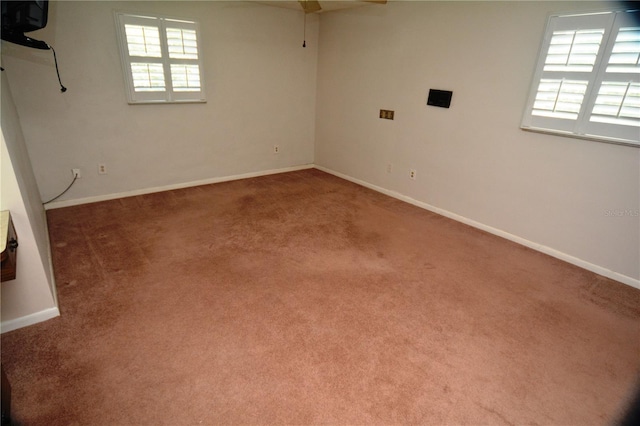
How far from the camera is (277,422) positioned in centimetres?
148

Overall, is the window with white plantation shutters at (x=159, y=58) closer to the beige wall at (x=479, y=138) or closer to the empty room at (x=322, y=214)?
the empty room at (x=322, y=214)

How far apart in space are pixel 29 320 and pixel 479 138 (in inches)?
156

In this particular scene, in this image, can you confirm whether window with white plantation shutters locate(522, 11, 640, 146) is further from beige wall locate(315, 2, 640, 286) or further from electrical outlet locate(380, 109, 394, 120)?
electrical outlet locate(380, 109, 394, 120)

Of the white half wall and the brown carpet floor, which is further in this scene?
the white half wall

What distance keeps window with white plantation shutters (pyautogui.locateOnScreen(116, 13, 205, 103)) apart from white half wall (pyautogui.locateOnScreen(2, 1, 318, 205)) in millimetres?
93

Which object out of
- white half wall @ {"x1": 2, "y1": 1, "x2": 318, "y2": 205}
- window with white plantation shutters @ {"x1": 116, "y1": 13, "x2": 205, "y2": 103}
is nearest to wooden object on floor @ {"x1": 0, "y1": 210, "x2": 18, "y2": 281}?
white half wall @ {"x1": 2, "y1": 1, "x2": 318, "y2": 205}

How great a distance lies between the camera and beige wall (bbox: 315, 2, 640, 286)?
2.70 meters

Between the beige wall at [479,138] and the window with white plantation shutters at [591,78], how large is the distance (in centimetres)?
10

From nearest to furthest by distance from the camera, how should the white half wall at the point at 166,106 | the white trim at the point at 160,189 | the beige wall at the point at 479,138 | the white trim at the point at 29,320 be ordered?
the white trim at the point at 29,320 → the beige wall at the point at 479,138 → the white half wall at the point at 166,106 → the white trim at the point at 160,189

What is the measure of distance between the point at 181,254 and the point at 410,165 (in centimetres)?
284

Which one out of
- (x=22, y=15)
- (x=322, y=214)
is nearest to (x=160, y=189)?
(x=322, y=214)

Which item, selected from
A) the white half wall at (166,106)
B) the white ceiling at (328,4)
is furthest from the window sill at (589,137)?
the white half wall at (166,106)

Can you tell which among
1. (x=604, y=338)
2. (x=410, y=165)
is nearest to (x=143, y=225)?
(x=410, y=165)

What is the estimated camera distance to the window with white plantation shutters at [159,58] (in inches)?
137
